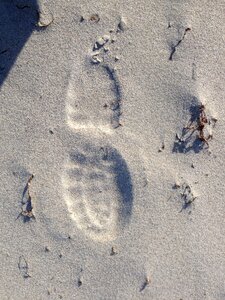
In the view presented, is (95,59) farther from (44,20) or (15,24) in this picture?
(15,24)

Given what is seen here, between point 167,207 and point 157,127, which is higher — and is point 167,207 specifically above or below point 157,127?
below

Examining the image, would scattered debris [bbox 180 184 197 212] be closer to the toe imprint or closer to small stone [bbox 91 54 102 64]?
the toe imprint

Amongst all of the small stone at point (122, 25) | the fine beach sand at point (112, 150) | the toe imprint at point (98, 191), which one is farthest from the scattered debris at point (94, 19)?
the toe imprint at point (98, 191)

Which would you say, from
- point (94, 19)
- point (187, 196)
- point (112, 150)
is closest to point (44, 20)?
point (94, 19)

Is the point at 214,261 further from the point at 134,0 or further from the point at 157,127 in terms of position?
the point at 134,0

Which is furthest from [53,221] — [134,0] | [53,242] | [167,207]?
[134,0]

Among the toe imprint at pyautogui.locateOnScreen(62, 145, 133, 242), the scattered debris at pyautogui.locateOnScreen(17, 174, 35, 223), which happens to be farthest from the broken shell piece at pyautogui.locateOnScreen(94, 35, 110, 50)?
the scattered debris at pyautogui.locateOnScreen(17, 174, 35, 223)

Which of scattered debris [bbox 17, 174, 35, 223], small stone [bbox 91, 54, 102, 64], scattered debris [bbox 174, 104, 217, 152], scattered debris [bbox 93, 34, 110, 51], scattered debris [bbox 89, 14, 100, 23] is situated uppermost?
scattered debris [bbox 89, 14, 100, 23]

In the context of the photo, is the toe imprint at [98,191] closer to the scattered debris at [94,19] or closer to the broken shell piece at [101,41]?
the broken shell piece at [101,41]
